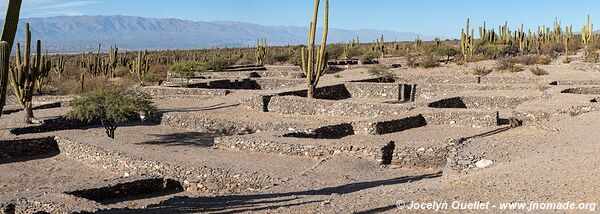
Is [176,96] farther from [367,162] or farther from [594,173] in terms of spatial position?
[594,173]

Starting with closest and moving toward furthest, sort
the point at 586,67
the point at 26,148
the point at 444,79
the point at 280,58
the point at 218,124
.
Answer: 1. the point at 26,148
2. the point at 218,124
3. the point at 444,79
4. the point at 586,67
5. the point at 280,58

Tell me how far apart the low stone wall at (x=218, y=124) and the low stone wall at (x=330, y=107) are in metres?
2.68

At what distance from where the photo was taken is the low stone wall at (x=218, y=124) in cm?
1930

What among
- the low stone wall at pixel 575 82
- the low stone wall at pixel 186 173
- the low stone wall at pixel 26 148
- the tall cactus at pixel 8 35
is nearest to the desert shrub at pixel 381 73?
the low stone wall at pixel 575 82

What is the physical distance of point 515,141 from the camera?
1427 cm

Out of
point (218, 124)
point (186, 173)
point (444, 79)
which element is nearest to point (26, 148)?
point (218, 124)

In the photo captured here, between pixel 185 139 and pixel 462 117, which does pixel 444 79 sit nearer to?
pixel 462 117

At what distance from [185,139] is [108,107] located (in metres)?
2.63

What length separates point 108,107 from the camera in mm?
18922

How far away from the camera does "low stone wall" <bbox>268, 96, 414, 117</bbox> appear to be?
69.4 ft

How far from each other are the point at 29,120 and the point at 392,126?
12449 millimetres

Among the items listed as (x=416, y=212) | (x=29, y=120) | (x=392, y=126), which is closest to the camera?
(x=416, y=212)

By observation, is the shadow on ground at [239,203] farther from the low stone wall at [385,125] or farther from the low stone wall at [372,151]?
the low stone wall at [385,125]

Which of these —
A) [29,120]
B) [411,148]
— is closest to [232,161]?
[411,148]
